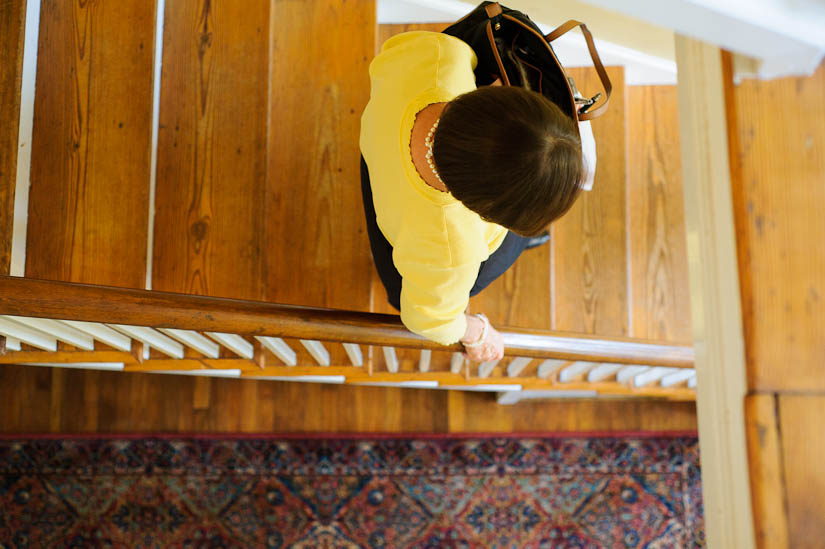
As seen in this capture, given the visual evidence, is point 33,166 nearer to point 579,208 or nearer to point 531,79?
point 531,79

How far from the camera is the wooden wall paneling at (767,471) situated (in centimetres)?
Answer: 68

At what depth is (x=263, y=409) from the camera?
9.36 ft

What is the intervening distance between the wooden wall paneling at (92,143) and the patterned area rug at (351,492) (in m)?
1.33

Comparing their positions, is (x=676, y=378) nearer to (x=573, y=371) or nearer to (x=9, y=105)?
(x=573, y=371)

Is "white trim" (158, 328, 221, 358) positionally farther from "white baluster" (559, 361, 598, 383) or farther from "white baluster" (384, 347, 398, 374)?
"white baluster" (559, 361, 598, 383)

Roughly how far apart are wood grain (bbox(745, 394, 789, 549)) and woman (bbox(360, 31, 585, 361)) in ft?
1.49

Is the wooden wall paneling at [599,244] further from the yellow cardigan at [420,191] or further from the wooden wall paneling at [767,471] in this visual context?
the wooden wall paneling at [767,471]

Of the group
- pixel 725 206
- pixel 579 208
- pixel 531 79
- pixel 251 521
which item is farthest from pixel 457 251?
pixel 251 521

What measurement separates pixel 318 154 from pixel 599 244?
43.7 inches

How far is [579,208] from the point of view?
244 centimetres

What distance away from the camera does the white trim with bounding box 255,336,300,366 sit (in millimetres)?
1644

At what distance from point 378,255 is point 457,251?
41 centimetres

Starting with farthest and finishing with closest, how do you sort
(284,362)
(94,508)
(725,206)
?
(94,508)
(284,362)
(725,206)

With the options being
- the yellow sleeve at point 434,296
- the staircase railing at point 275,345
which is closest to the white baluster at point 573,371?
the staircase railing at point 275,345
